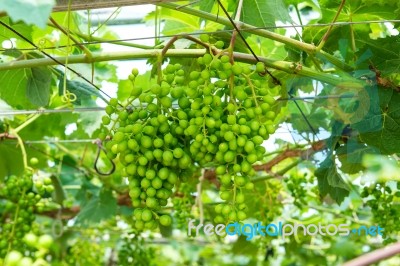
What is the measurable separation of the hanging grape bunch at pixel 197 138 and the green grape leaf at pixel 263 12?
459 millimetres

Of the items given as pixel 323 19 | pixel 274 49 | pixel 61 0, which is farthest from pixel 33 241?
pixel 274 49

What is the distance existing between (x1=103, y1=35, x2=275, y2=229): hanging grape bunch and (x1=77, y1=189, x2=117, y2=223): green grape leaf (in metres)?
1.70

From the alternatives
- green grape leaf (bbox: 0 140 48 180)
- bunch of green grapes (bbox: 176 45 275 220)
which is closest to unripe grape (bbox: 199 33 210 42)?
bunch of green grapes (bbox: 176 45 275 220)

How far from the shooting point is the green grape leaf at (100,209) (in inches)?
121

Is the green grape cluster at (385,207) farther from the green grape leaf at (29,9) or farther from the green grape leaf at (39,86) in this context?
the green grape leaf at (29,9)

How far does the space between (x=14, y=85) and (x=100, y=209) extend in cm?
112

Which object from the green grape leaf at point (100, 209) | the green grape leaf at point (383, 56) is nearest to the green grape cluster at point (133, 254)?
the green grape leaf at point (100, 209)

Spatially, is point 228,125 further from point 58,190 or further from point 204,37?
point 58,190

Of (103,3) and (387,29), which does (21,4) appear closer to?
(103,3)

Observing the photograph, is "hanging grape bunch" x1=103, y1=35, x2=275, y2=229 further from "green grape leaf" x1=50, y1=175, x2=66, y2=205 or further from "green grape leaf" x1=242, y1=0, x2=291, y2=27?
"green grape leaf" x1=50, y1=175, x2=66, y2=205

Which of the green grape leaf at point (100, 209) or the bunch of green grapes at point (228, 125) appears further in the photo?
the green grape leaf at point (100, 209)

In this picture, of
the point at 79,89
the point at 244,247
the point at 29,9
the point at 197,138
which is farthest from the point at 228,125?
the point at 244,247

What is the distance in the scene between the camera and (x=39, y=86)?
2.00 meters

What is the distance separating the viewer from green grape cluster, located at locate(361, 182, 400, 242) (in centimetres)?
209
